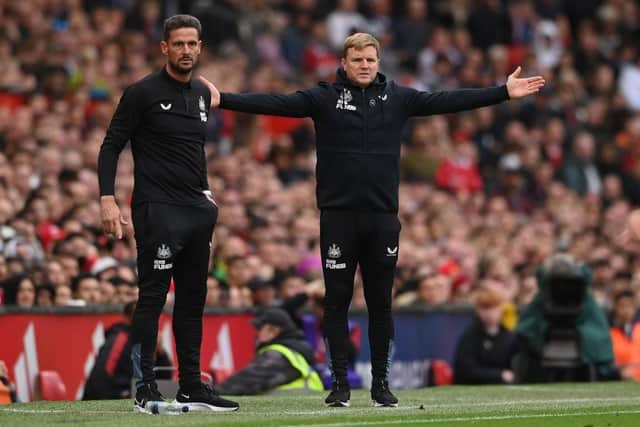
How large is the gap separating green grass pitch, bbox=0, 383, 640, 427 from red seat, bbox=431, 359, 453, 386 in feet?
15.3

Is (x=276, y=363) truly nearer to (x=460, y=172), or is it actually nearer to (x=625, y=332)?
(x=625, y=332)

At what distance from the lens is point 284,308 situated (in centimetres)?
1661

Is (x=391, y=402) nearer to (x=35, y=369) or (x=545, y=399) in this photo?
(x=545, y=399)

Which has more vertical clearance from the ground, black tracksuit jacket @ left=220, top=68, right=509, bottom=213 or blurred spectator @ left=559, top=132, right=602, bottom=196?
blurred spectator @ left=559, top=132, right=602, bottom=196

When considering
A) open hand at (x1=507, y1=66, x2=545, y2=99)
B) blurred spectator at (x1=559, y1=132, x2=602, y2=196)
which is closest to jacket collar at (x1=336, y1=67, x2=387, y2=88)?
open hand at (x1=507, y1=66, x2=545, y2=99)

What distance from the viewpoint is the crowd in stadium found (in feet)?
57.7

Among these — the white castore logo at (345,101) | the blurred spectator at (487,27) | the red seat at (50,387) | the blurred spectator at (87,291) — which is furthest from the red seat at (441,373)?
the blurred spectator at (487,27)

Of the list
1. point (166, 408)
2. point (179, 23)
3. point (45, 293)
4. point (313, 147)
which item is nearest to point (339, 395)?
point (166, 408)

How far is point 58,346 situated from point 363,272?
4485 mm

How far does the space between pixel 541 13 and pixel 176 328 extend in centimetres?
2174

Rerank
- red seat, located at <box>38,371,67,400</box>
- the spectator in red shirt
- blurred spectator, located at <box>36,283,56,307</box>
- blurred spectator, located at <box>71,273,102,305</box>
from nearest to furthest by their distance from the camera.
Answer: red seat, located at <box>38,371,67,400</box>, blurred spectator, located at <box>36,283,56,307</box>, blurred spectator, located at <box>71,273,102,305</box>, the spectator in red shirt

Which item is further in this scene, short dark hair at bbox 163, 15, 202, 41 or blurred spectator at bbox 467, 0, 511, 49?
blurred spectator at bbox 467, 0, 511, 49

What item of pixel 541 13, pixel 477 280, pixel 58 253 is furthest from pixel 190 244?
pixel 541 13

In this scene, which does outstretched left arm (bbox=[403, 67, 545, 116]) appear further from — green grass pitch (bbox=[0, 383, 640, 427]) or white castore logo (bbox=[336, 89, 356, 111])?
green grass pitch (bbox=[0, 383, 640, 427])
